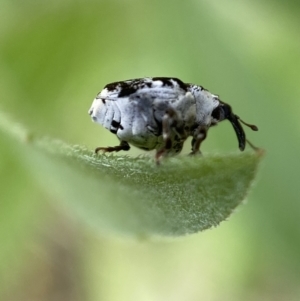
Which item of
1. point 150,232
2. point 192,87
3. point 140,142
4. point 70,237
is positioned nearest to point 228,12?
point 192,87

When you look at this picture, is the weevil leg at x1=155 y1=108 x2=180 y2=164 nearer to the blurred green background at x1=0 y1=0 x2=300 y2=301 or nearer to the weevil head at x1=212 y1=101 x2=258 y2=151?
the weevil head at x1=212 y1=101 x2=258 y2=151

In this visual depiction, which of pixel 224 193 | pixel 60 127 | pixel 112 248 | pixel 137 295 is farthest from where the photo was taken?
→ pixel 112 248

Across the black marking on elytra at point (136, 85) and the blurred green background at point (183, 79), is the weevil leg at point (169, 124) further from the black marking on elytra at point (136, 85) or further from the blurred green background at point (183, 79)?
the blurred green background at point (183, 79)

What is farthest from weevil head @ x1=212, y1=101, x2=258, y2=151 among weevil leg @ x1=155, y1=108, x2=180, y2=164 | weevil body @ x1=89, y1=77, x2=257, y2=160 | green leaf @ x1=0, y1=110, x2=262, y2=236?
green leaf @ x1=0, y1=110, x2=262, y2=236

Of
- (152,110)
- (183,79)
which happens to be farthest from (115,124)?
(183,79)

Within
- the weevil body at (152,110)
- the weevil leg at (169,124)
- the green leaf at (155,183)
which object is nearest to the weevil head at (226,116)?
the weevil body at (152,110)

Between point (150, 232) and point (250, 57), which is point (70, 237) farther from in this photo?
point (150, 232)
